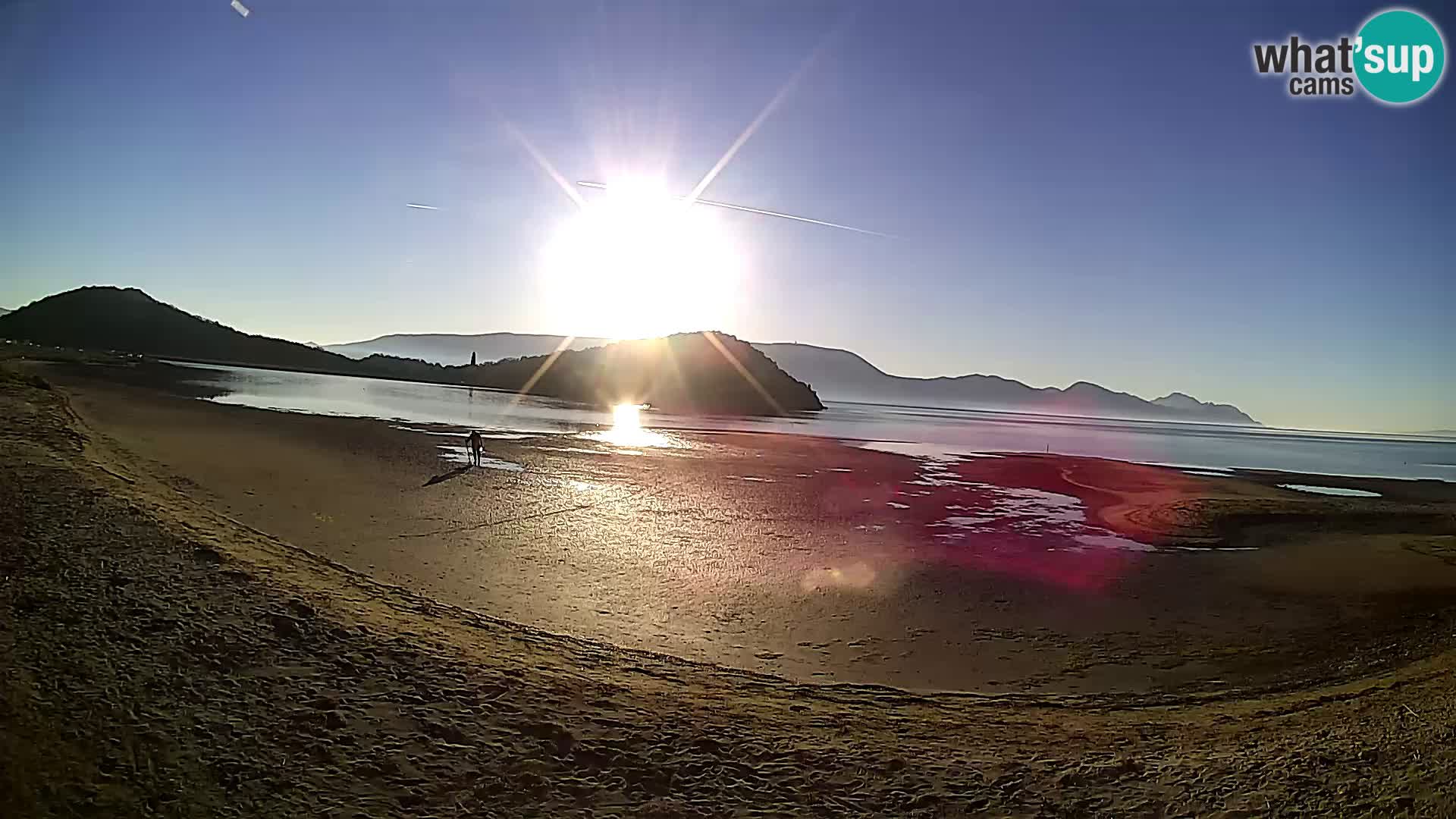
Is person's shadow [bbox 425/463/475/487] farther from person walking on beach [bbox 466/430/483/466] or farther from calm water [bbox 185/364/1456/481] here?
calm water [bbox 185/364/1456/481]

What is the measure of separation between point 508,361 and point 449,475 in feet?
429

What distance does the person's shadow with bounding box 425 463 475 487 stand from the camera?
870 inches

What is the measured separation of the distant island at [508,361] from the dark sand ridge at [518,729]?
80.8 metres

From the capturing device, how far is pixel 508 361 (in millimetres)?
149500

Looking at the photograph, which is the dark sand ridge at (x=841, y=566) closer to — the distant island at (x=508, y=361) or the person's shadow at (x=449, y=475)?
the person's shadow at (x=449, y=475)

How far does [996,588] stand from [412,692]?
11.2 metres

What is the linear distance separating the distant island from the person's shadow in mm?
64698

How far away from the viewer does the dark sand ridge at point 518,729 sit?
600 cm

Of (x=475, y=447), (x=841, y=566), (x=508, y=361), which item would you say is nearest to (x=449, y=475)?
(x=475, y=447)

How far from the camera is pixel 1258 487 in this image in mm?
36906

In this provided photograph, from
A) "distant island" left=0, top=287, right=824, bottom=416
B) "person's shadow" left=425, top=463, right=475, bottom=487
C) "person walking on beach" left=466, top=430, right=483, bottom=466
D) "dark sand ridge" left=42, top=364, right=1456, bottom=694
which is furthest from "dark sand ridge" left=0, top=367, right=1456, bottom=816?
"distant island" left=0, top=287, right=824, bottom=416

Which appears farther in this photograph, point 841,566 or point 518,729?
point 841,566

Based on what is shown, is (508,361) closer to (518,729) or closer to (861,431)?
(861,431)

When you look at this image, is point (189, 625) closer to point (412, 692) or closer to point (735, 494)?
point (412, 692)
